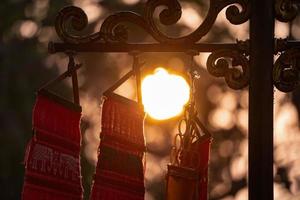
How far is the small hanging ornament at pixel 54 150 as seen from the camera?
7000mm

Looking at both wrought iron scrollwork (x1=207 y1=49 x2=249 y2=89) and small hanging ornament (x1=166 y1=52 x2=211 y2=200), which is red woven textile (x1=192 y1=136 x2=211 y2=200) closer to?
small hanging ornament (x1=166 y1=52 x2=211 y2=200)

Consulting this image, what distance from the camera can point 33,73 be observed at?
23.6 metres

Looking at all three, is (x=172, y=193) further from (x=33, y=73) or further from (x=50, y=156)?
(x=33, y=73)

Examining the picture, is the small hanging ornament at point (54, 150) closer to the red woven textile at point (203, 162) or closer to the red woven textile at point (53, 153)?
the red woven textile at point (53, 153)

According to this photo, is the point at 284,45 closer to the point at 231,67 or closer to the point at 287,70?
the point at 287,70

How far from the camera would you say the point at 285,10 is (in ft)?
22.0

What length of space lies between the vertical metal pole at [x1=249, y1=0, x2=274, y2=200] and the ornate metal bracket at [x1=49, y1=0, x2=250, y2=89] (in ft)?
0.28

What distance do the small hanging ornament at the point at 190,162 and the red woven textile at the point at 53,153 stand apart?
0.55 metres

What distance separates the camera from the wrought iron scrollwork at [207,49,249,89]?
6.70 m

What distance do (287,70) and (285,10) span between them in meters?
0.31

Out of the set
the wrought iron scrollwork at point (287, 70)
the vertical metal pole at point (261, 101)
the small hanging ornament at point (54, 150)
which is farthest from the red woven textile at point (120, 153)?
the wrought iron scrollwork at point (287, 70)

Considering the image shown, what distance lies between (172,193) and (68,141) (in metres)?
0.68

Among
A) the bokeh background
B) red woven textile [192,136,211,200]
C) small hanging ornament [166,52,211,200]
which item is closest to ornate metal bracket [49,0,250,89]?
small hanging ornament [166,52,211,200]

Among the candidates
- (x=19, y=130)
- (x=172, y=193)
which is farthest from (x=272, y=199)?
(x=19, y=130)
